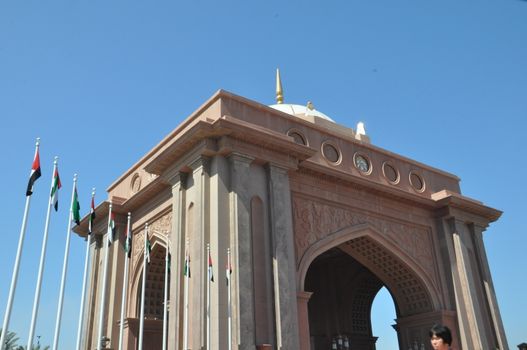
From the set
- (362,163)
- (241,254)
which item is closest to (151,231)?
(241,254)

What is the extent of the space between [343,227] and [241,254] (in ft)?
15.7

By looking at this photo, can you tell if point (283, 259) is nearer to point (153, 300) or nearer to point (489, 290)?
point (153, 300)

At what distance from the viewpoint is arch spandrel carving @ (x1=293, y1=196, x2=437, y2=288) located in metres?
16.8

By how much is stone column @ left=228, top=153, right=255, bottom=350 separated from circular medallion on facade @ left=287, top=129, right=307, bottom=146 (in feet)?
9.63

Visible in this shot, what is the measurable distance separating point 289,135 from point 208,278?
6.00 metres

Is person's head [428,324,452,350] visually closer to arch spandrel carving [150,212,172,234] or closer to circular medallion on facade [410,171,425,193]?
arch spandrel carving [150,212,172,234]

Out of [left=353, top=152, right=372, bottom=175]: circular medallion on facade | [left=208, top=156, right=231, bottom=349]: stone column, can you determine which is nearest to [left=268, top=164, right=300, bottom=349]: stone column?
[left=208, top=156, right=231, bottom=349]: stone column

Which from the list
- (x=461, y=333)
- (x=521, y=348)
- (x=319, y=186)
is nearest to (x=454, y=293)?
(x=461, y=333)

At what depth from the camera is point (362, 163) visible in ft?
65.8

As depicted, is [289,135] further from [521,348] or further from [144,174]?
[521,348]

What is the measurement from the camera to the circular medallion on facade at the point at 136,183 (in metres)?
20.4

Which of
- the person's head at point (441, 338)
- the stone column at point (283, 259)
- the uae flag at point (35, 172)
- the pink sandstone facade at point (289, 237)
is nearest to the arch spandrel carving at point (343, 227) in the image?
the pink sandstone facade at point (289, 237)

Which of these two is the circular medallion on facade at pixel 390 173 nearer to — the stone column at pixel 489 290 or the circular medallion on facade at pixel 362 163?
the circular medallion on facade at pixel 362 163

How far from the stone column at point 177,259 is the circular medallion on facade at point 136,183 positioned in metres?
3.62
